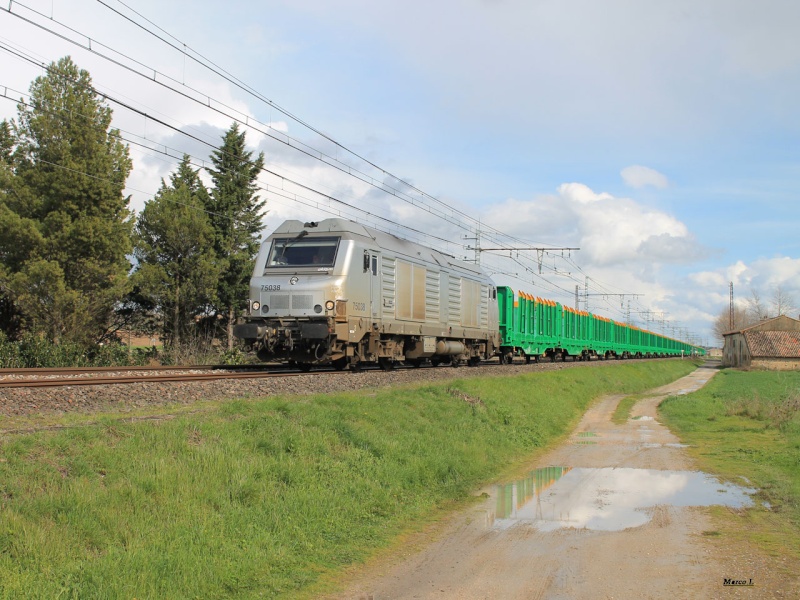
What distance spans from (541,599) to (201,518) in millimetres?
3252

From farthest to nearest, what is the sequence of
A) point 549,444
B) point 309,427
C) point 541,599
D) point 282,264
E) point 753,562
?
point 282,264 < point 549,444 < point 309,427 < point 753,562 < point 541,599

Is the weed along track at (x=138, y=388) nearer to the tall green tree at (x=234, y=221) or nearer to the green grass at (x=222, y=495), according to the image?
the green grass at (x=222, y=495)

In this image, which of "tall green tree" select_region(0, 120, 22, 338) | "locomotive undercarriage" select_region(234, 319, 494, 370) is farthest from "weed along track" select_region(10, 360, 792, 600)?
"tall green tree" select_region(0, 120, 22, 338)

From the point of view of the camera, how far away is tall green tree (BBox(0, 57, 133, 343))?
2666 cm

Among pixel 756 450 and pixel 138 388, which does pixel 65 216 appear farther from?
pixel 756 450

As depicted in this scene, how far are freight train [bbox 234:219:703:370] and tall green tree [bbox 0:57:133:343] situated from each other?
11226mm

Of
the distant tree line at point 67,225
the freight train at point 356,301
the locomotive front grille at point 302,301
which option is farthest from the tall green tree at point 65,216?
the locomotive front grille at point 302,301

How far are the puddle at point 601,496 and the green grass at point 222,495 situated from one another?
2.95 feet

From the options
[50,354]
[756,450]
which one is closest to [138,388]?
[756,450]

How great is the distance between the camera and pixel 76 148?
92.1 ft

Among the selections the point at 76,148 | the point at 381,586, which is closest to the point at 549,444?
the point at 381,586

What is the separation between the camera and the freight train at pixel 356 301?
1788 cm

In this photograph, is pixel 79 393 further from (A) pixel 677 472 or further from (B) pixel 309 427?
(A) pixel 677 472

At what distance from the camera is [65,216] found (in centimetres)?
2728
